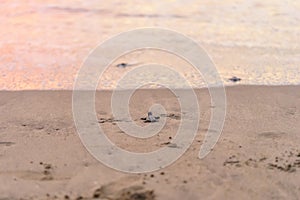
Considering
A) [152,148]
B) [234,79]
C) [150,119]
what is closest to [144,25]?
[234,79]

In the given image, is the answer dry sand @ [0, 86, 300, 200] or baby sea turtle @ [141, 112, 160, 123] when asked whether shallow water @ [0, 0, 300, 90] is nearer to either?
dry sand @ [0, 86, 300, 200]

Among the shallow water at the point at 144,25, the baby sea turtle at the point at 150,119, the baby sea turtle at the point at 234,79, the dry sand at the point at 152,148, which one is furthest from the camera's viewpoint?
the shallow water at the point at 144,25

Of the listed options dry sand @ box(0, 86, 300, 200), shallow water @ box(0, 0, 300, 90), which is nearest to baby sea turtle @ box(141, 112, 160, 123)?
dry sand @ box(0, 86, 300, 200)

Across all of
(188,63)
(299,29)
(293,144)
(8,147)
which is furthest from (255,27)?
(8,147)

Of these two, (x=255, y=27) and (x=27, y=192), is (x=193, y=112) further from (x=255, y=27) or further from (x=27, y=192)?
(x=255, y=27)

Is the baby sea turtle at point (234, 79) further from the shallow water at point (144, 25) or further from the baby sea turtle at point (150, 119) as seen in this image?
the baby sea turtle at point (150, 119)

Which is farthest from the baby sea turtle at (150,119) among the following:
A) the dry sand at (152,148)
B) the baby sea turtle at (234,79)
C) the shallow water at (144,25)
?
the baby sea turtle at (234,79)

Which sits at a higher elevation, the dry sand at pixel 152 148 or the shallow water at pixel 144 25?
the shallow water at pixel 144 25
